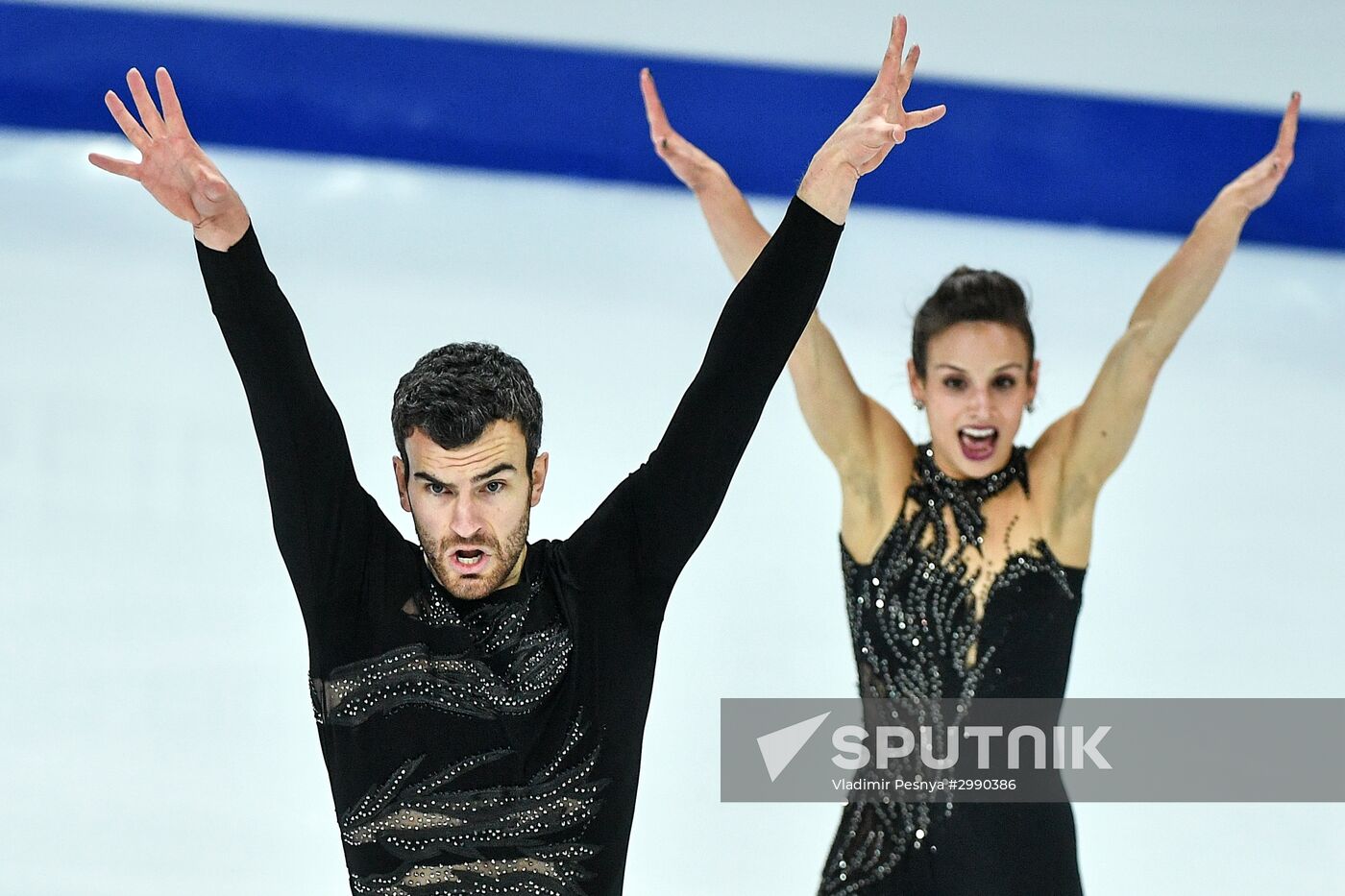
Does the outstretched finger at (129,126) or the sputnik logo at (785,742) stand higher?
the outstretched finger at (129,126)

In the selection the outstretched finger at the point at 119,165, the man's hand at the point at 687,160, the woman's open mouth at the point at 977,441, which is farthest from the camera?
the man's hand at the point at 687,160

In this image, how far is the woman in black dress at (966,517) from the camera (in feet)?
8.05

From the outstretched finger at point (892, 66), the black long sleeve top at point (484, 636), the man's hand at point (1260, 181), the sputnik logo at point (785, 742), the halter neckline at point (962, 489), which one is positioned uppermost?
the man's hand at point (1260, 181)

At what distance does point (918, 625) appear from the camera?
100 inches

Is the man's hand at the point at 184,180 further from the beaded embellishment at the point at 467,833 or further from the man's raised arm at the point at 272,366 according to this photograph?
the beaded embellishment at the point at 467,833

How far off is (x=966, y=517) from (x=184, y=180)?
53.2 inches

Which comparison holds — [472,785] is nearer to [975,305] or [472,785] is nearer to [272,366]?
[272,366]

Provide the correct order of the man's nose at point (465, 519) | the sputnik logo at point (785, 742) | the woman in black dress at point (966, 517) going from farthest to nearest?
the sputnik logo at point (785, 742)
the woman in black dress at point (966, 517)
the man's nose at point (465, 519)

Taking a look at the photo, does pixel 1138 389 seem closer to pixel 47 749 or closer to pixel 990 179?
pixel 47 749

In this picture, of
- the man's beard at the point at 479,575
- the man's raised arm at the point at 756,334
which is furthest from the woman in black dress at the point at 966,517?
the man's beard at the point at 479,575

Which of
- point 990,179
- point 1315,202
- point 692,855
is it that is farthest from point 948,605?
point 1315,202

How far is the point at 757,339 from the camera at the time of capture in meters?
1.75

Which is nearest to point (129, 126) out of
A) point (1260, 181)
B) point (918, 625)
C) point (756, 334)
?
point (756, 334)

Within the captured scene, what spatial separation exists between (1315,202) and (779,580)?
2.79 meters
